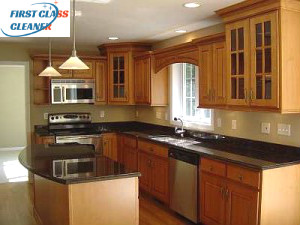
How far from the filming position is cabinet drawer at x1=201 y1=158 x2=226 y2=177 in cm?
347

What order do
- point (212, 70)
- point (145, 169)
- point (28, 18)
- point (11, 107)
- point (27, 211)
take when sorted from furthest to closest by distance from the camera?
point (11, 107) → point (145, 169) → point (27, 211) → point (212, 70) → point (28, 18)

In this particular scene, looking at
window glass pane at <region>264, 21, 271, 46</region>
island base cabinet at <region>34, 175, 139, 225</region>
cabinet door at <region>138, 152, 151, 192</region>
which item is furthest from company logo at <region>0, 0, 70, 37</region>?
cabinet door at <region>138, 152, 151, 192</region>

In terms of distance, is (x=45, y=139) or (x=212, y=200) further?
(x=45, y=139)

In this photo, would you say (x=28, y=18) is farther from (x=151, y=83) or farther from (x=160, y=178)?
(x=151, y=83)

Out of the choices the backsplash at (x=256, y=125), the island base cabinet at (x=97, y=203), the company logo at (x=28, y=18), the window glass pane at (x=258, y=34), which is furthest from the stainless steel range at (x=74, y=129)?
the window glass pane at (x=258, y=34)

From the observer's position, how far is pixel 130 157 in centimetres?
565

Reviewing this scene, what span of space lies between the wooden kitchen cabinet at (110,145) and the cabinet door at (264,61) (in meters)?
3.29

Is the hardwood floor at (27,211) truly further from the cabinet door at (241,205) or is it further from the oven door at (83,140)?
the oven door at (83,140)

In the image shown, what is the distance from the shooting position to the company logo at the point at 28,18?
291 centimetres

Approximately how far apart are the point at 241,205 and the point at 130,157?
2.68 meters

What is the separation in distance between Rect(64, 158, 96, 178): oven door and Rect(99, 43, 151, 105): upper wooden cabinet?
2981 millimetres

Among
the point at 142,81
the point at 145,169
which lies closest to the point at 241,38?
the point at 145,169

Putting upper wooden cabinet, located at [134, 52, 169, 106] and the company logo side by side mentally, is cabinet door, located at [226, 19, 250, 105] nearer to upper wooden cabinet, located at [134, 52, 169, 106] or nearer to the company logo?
the company logo

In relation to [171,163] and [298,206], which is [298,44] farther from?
[171,163]
